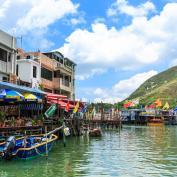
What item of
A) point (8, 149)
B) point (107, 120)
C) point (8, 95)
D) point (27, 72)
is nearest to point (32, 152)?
point (8, 149)

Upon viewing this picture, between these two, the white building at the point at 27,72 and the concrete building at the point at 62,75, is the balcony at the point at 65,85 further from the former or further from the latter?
the white building at the point at 27,72

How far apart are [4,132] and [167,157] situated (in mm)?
11410

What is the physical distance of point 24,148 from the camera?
74.6 ft

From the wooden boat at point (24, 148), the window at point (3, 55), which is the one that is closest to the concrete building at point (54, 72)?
the window at point (3, 55)

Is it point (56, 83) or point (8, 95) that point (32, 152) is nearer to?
point (8, 95)

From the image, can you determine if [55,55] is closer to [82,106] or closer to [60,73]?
[60,73]

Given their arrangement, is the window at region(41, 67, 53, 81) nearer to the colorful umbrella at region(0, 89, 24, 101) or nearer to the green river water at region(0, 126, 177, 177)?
the colorful umbrella at region(0, 89, 24, 101)

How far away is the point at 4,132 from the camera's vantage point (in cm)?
2847

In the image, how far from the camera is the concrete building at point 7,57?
40438 millimetres

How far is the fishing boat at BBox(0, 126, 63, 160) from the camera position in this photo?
22.0m

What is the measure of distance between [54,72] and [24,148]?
117 ft

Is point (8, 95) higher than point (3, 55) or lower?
A: lower

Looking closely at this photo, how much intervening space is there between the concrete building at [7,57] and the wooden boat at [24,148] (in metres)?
16.3

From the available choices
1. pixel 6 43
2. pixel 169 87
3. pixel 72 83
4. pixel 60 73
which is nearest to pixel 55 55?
pixel 60 73
